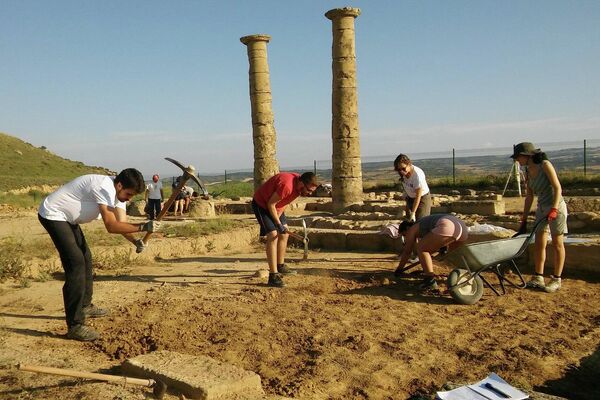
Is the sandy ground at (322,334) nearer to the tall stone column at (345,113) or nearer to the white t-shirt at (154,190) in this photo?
the white t-shirt at (154,190)

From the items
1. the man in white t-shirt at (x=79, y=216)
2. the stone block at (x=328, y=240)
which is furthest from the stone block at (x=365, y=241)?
the man in white t-shirt at (x=79, y=216)

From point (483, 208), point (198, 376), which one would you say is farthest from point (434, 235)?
point (483, 208)

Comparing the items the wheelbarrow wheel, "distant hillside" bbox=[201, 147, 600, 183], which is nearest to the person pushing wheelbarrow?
the wheelbarrow wheel

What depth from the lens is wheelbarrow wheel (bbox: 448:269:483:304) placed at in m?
5.93

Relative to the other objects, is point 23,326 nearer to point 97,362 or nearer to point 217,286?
point 97,362

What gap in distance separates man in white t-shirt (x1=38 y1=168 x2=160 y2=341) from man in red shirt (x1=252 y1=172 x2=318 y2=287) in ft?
6.59

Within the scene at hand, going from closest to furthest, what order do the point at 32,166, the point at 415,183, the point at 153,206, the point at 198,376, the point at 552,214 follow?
the point at 198,376
the point at 552,214
the point at 415,183
the point at 153,206
the point at 32,166

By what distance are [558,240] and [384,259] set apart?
293 cm

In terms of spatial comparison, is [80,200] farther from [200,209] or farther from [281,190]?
[200,209]

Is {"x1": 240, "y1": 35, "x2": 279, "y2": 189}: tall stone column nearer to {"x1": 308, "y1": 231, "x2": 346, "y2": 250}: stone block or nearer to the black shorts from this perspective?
{"x1": 308, "y1": 231, "x2": 346, "y2": 250}: stone block

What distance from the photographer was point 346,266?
8.23 meters

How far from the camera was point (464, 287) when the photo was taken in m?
6.10

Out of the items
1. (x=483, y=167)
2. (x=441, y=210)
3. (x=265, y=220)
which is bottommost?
(x=483, y=167)

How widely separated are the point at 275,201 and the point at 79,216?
2382 mm
